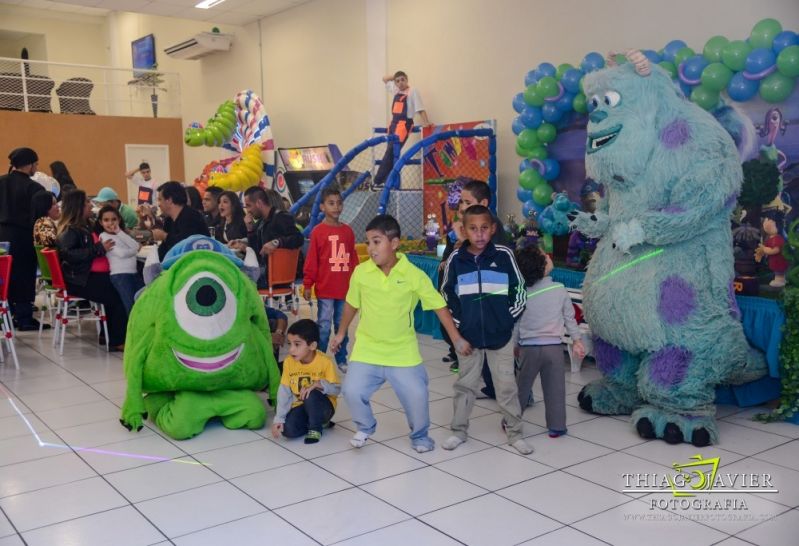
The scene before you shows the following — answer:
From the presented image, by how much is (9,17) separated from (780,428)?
1815 cm

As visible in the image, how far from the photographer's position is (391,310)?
3.69 meters

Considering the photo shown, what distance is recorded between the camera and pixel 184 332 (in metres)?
3.99

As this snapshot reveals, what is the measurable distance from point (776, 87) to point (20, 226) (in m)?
6.24

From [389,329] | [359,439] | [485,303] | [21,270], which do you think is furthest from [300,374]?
[21,270]

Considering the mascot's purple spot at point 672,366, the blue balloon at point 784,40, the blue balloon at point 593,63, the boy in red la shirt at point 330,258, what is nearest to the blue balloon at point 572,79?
the blue balloon at point 593,63

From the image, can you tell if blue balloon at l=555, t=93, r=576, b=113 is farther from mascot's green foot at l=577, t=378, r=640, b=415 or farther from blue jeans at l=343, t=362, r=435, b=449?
blue jeans at l=343, t=362, r=435, b=449

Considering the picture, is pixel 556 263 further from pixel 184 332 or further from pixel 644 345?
pixel 184 332

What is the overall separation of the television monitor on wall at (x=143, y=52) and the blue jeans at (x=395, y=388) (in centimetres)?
1314

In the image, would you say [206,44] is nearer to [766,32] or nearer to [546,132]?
[546,132]

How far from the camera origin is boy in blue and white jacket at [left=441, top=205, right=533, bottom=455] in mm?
3732

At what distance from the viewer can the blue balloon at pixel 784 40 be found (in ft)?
15.2

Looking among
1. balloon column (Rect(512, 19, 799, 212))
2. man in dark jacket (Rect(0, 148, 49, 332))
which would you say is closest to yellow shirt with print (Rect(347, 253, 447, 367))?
balloon column (Rect(512, 19, 799, 212))

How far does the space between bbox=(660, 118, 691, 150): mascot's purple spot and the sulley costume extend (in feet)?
7.85

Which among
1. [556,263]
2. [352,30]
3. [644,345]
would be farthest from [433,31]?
[644,345]
